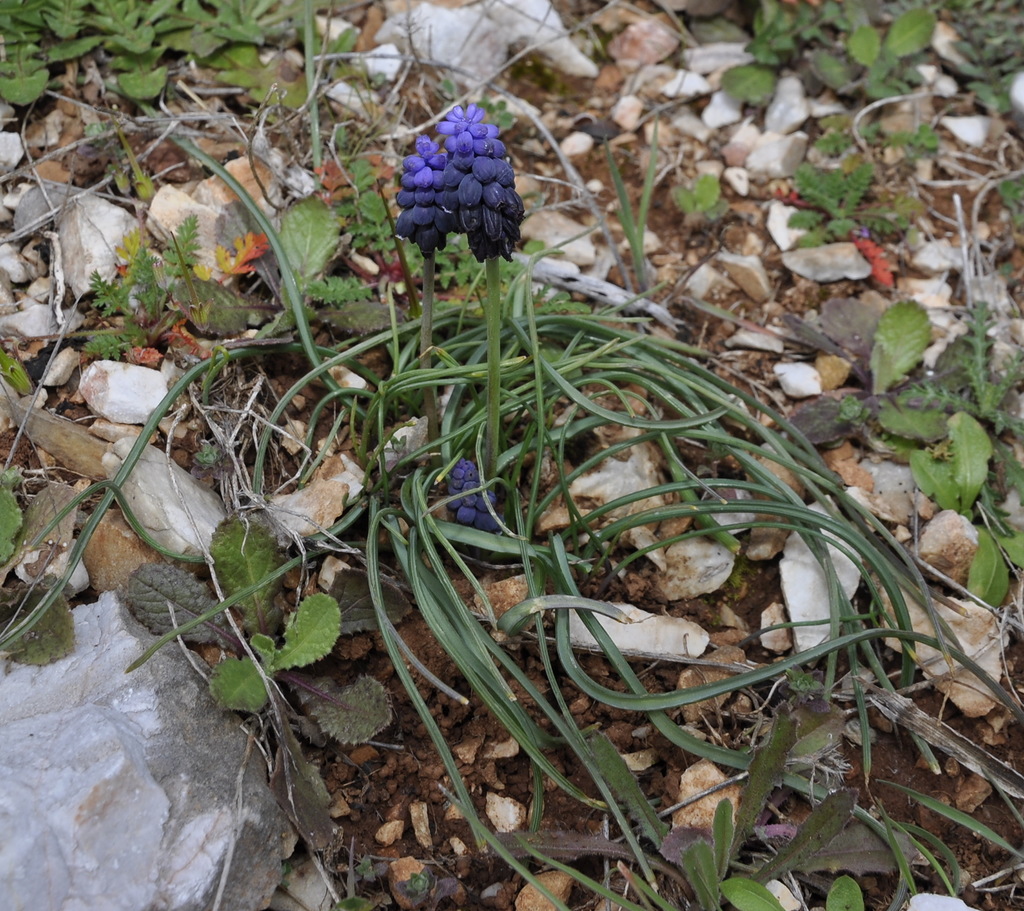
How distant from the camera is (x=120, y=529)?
81.9 inches

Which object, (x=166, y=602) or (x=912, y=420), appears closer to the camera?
(x=166, y=602)

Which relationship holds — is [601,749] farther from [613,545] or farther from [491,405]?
[491,405]

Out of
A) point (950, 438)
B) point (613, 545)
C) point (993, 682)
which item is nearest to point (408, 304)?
point (613, 545)

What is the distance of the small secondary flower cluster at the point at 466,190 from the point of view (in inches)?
67.8

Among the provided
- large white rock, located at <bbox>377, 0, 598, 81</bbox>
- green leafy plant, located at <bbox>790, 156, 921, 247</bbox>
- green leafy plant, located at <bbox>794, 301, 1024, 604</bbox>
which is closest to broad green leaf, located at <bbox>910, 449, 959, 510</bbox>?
green leafy plant, located at <bbox>794, 301, 1024, 604</bbox>

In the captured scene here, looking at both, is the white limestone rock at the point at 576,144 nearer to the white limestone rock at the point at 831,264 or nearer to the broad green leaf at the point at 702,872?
the white limestone rock at the point at 831,264

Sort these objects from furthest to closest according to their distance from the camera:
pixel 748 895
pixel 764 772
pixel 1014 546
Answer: pixel 1014 546 → pixel 764 772 → pixel 748 895

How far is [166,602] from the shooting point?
6.62ft

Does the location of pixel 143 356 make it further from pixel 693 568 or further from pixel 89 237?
pixel 693 568

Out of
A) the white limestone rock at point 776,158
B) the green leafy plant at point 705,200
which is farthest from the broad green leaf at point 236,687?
the white limestone rock at point 776,158

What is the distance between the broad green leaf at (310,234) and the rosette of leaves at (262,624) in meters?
0.88

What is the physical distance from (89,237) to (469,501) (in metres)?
1.36

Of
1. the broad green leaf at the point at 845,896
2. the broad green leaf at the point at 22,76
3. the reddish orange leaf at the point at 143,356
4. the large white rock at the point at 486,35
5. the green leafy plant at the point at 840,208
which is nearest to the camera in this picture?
the broad green leaf at the point at 845,896

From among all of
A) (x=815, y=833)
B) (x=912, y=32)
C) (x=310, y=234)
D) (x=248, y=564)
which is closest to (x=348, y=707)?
(x=248, y=564)
